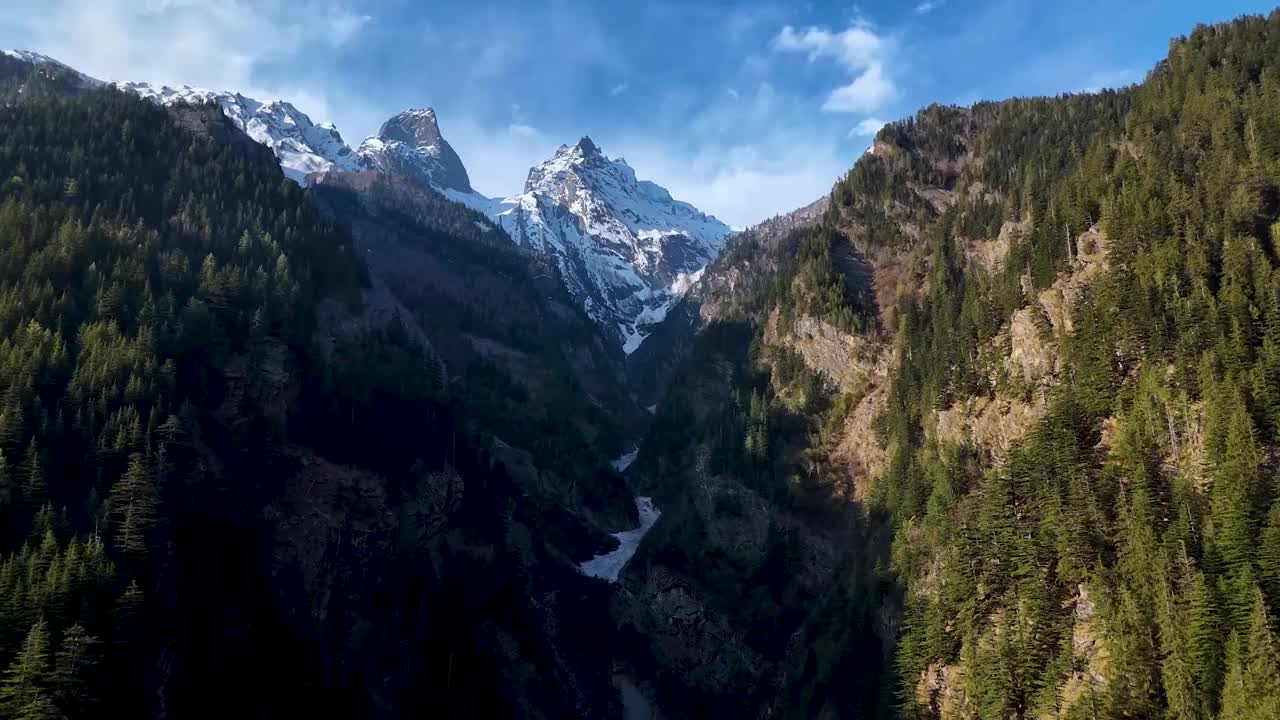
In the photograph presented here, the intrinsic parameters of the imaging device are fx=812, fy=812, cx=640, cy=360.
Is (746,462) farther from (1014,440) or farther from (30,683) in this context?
(30,683)

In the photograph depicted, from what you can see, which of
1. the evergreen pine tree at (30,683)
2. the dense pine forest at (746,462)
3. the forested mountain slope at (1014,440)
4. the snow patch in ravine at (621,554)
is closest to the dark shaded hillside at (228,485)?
the evergreen pine tree at (30,683)

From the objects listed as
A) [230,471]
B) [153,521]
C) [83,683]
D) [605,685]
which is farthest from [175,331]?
[605,685]

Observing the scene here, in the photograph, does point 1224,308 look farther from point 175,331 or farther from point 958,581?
point 175,331

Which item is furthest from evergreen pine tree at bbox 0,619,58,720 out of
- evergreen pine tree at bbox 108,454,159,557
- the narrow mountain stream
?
the narrow mountain stream

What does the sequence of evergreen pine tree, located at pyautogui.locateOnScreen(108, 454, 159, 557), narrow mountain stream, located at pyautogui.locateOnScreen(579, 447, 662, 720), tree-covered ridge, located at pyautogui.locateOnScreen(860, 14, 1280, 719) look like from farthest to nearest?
narrow mountain stream, located at pyautogui.locateOnScreen(579, 447, 662, 720) → evergreen pine tree, located at pyautogui.locateOnScreen(108, 454, 159, 557) → tree-covered ridge, located at pyautogui.locateOnScreen(860, 14, 1280, 719)

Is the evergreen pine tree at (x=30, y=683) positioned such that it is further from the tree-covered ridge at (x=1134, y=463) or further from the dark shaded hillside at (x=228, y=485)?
the tree-covered ridge at (x=1134, y=463)

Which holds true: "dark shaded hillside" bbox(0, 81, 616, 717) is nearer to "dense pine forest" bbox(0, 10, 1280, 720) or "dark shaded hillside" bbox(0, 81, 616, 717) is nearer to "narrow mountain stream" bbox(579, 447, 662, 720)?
"dense pine forest" bbox(0, 10, 1280, 720)
